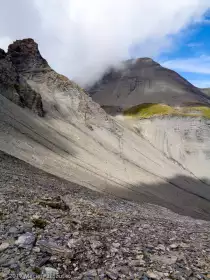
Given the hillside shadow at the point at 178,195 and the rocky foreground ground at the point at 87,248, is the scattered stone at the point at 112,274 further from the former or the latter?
the hillside shadow at the point at 178,195

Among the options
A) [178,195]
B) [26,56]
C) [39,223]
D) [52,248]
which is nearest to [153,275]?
[52,248]

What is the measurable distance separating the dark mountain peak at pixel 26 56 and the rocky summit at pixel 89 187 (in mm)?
315

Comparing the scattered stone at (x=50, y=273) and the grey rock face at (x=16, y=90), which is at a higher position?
the grey rock face at (x=16, y=90)

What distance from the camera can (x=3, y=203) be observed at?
12812mm

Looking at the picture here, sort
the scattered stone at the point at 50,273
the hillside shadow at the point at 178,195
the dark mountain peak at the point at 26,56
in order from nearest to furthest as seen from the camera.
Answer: the scattered stone at the point at 50,273, the hillside shadow at the point at 178,195, the dark mountain peak at the point at 26,56

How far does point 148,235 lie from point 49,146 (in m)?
44.8

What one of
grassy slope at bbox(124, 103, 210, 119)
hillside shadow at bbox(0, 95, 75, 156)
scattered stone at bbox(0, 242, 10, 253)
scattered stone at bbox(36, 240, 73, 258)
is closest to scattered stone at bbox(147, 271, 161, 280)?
scattered stone at bbox(36, 240, 73, 258)

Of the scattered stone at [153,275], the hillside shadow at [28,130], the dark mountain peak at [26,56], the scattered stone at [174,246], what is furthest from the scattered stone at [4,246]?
the dark mountain peak at [26,56]

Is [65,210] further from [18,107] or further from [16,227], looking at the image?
[18,107]

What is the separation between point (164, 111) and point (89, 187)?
3080 inches

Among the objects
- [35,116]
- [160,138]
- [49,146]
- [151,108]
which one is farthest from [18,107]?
[151,108]

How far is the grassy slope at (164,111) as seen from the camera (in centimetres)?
10625

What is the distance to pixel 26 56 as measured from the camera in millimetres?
93375

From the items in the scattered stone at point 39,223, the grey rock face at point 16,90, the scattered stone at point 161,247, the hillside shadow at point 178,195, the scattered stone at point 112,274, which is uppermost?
the grey rock face at point 16,90
